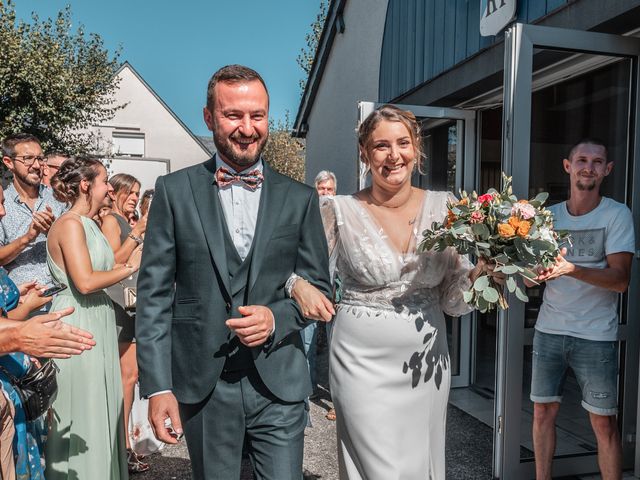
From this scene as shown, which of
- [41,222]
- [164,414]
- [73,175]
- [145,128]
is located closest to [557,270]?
[164,414]

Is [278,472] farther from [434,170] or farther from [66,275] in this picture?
[434,170]

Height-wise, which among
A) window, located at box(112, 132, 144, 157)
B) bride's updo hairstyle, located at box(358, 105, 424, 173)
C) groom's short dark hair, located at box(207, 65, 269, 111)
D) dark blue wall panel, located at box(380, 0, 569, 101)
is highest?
window, located at box(112, 132, 144, 157)

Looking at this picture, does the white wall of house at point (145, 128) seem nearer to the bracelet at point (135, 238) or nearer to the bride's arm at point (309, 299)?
the bracelet at point (135, 238)

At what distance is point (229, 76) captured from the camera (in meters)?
1.89

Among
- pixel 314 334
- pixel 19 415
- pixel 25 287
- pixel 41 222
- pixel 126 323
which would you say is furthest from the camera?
pixel 314 334

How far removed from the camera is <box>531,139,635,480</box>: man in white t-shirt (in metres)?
3.12

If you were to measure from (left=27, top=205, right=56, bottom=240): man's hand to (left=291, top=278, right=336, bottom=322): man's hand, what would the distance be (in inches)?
98.4

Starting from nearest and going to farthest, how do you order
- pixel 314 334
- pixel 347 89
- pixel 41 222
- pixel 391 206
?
pixel 391 206 → pixel 41 222 → pixel 314 334 → pixel 347 89

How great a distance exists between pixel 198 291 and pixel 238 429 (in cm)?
53

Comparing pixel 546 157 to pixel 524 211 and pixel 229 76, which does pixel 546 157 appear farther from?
pixel 229 76

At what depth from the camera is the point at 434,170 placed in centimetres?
627

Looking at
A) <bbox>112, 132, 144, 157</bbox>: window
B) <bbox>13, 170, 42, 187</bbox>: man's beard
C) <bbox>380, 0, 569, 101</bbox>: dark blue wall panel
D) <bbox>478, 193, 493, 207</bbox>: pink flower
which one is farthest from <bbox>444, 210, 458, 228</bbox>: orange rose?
<bbox>112, 132, 144, 157</bbox>: window

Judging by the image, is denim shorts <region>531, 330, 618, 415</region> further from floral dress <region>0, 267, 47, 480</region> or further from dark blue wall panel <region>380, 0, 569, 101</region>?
floral dress <region>0, 267, 47, 480</region>

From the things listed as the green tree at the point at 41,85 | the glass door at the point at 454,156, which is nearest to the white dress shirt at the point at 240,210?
the glass door at the point at 454,156
